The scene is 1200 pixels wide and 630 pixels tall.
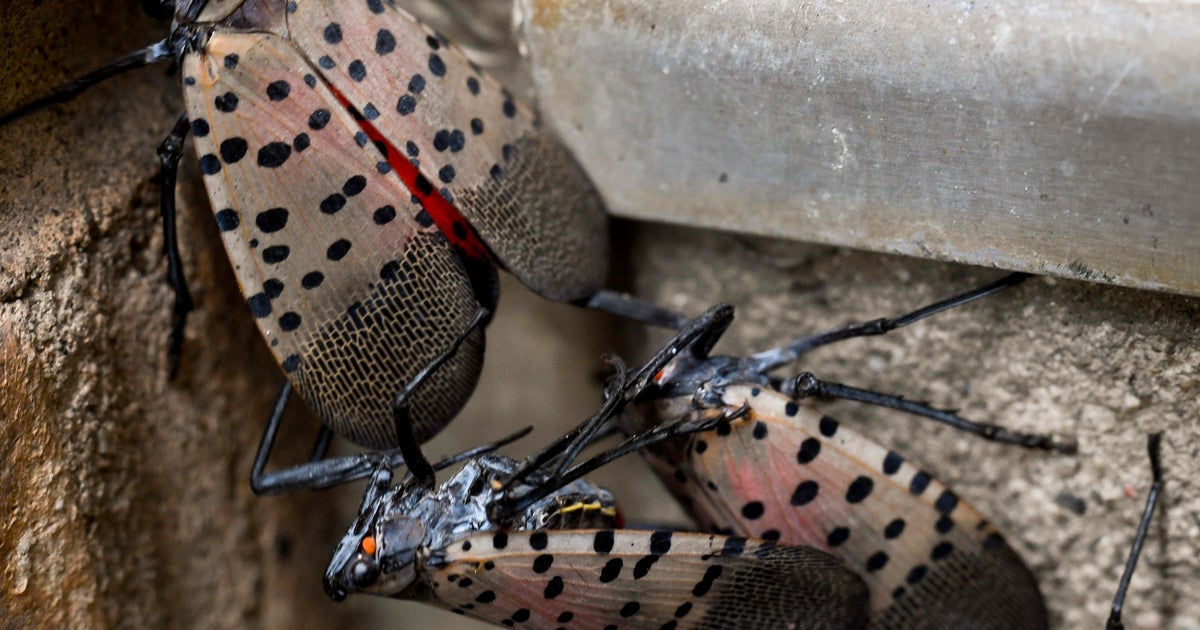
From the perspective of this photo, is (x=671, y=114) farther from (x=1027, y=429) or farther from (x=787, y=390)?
(x=1027, y=429)

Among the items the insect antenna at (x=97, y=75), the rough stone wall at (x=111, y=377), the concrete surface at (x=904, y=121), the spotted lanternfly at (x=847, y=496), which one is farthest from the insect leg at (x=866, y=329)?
the insect antenna at (x=97, y=75)

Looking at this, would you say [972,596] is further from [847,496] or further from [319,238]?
[319,238]

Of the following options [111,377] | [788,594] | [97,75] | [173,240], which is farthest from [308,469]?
[788,594]

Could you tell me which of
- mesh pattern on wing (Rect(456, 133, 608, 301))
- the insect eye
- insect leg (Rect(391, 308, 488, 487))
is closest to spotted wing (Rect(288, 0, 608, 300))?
mesh pattern on wing (Rect(456, 133, 608, 301))

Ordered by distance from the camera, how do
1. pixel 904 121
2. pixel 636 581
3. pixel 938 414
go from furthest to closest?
pixel 938 414, pixel 636 581, pixel 904 121

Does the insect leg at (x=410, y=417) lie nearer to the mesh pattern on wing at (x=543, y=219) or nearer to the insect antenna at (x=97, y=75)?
the mesh pattern on wing at (x=543, y=219)

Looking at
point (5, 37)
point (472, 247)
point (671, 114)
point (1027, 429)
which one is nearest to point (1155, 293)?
point (1027, 429)
